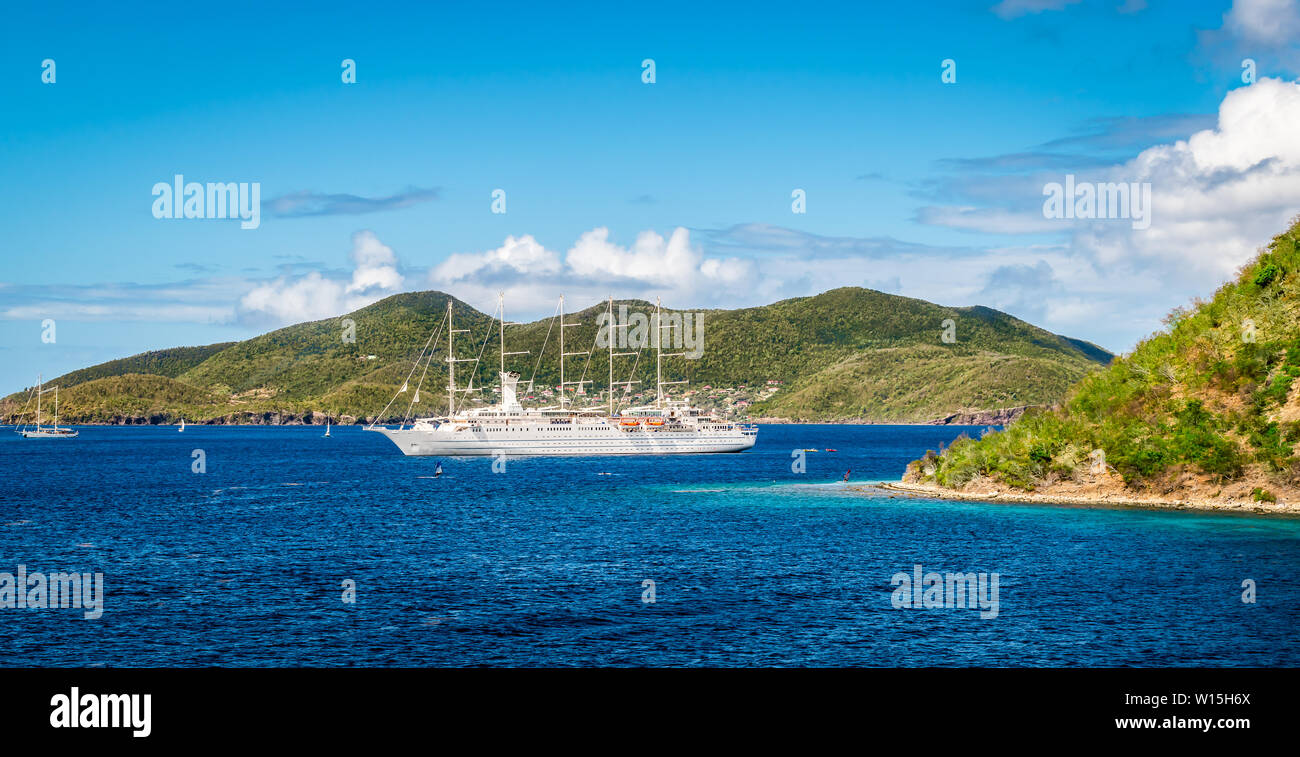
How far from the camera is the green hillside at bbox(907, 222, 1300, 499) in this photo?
56.5 meters

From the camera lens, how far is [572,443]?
132 metres

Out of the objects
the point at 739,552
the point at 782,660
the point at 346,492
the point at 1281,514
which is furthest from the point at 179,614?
the point at 1281,514

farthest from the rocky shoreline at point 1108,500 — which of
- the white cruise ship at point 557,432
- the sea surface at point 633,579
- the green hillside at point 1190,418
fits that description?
the white cruise ship at point 557,432

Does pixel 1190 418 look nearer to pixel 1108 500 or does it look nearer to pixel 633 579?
pixel 1108 500

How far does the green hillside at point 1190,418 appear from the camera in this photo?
56.5m

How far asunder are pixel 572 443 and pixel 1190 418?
85136 millimetres

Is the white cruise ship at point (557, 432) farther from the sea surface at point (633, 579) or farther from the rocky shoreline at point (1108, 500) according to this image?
the rocky shoreline at point (1108, 500)

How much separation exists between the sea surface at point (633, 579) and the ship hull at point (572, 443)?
55.7 m

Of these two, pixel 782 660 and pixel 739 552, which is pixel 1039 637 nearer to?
pixel 782 660

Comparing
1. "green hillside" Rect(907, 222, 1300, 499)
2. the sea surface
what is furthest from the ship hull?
"green hillside" Rect(907, 222, 1300, 499)

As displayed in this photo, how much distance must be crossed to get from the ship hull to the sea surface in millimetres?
55746

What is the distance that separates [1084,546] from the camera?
41.5 metres

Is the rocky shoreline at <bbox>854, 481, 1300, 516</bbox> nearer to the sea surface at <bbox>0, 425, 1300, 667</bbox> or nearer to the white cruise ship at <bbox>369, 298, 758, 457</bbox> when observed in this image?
the sea surface at <bbox>0, 425, 1300, 667</bbox>

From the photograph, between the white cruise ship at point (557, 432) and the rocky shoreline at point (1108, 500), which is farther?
the white cruise ship at point (557, 432)
